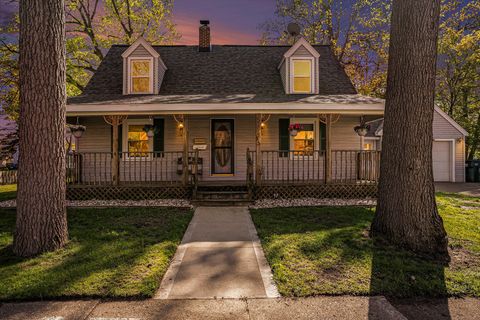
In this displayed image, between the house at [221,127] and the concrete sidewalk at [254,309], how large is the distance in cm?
568

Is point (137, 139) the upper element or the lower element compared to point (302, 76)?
lower

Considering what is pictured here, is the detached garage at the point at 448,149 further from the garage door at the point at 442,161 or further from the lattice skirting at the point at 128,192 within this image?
the lattice skirting at the point at 128,192

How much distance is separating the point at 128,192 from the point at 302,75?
26.3 ft

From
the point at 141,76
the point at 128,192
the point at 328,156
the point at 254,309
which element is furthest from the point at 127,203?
the point at 328,156

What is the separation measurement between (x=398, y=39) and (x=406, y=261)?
3.73 metres

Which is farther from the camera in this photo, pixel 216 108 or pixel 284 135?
pixel 284 135

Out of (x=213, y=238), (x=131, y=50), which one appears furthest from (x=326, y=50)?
(x=213, y=238)

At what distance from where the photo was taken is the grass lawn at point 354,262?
3273mm

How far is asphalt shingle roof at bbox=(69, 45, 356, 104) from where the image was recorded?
419 inches

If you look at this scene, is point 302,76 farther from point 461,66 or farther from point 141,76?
Result: point 461,66

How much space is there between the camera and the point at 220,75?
1180cm

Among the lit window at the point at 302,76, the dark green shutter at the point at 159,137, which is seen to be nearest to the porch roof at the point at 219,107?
the dark green shutter at the point at 159,137

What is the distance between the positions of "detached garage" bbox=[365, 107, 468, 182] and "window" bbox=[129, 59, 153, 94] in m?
16.0

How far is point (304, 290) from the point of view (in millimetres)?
3205
